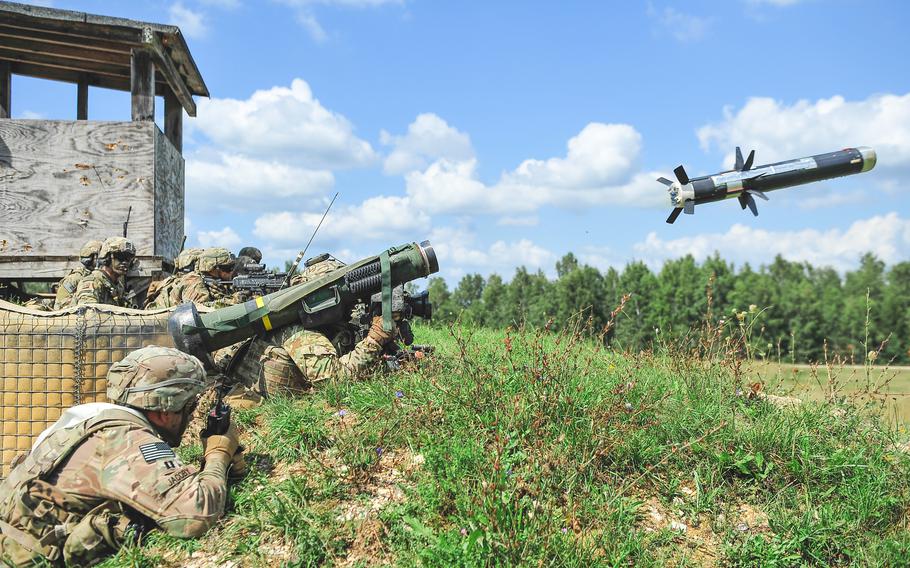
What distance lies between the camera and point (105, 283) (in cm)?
848

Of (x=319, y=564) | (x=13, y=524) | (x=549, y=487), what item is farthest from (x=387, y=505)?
(x=13, y=524)

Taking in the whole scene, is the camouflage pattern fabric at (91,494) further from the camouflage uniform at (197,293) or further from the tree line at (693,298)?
the tree line at (693,298)

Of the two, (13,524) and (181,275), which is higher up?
(181,275)

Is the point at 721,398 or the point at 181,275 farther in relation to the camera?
the point at 181,275

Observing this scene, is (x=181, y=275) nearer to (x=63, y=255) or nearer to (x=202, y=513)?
(x=63, y=255)

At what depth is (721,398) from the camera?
581 centimetres

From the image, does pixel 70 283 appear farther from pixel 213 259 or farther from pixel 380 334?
pixel 380 334

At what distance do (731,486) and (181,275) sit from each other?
687 centimetres

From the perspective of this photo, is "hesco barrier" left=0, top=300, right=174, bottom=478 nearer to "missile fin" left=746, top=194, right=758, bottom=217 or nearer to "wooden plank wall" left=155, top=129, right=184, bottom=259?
"wooden plank wall" left=155, top=129, right=184, bottom=259

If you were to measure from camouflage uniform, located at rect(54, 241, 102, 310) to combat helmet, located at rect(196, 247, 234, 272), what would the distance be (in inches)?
52.8

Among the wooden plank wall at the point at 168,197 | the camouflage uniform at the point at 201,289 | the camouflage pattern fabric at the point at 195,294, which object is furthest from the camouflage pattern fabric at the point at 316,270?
the wooden plank wall at the point at 168,197

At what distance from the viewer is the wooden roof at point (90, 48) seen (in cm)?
887

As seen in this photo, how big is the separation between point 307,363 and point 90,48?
6376 mm

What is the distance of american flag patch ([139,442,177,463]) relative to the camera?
390cm
